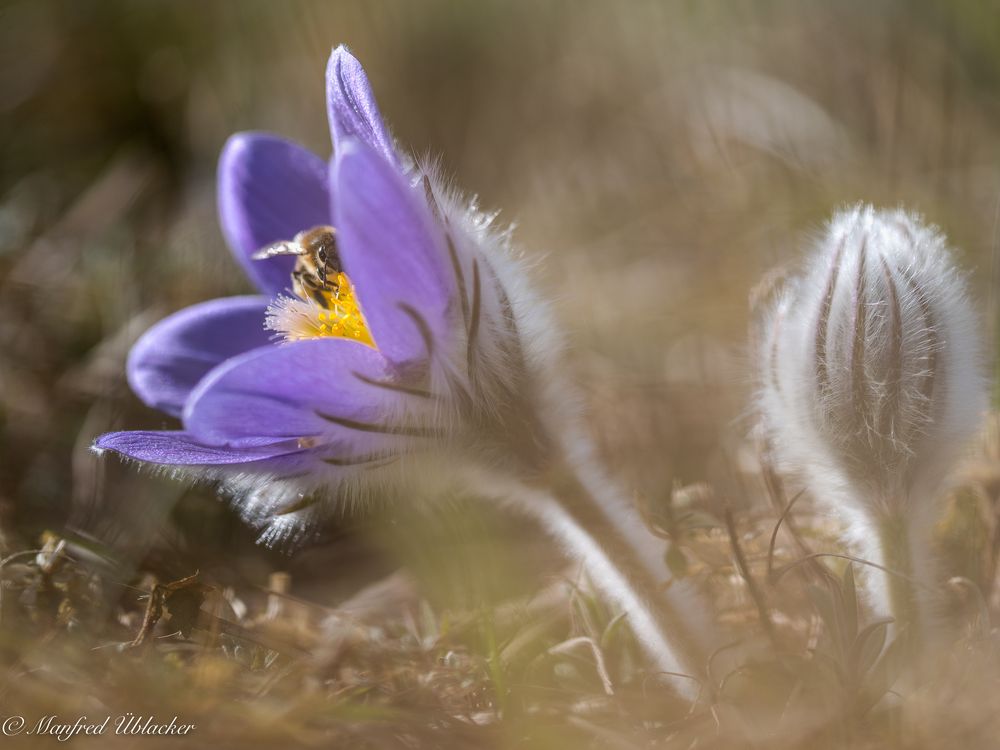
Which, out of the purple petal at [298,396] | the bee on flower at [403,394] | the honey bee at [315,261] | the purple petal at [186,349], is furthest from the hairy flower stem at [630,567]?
the purple petal at [186,349]

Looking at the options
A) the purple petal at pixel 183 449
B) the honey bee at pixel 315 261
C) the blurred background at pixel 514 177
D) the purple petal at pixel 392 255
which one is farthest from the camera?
the blurred background at pixel 514 177

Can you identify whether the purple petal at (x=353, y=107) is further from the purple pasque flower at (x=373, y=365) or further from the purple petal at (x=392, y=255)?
the purple petal at (x=392, y=255)

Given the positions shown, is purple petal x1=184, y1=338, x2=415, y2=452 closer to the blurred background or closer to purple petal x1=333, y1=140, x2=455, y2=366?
purple petal x1=333, y1=140, x2=455, y2=366

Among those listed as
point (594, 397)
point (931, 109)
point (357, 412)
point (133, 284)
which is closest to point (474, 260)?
point (357, 412)

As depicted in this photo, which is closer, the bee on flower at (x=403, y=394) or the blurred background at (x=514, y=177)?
the bee on flower at (x=403, y=394)

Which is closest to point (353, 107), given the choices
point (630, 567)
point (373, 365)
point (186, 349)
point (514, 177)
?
point (373, 365)

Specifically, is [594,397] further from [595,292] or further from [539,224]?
[539,224]

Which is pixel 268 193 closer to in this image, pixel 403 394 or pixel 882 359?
pixel 403 394

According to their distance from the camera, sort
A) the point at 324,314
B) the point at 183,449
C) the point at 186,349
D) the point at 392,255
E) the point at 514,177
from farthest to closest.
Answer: the point at 514,177
the point at 186,349
the point at 324,314
the point at 183,449
the point at 392,255
